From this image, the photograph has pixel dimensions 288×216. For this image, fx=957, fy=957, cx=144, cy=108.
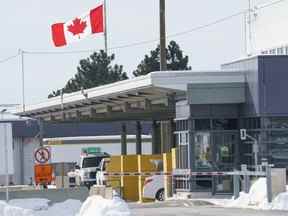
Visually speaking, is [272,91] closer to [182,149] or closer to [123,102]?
[182,149]

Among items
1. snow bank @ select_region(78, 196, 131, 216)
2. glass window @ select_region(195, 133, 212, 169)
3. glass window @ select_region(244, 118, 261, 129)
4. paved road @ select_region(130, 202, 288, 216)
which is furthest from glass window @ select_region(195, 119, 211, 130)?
snow bank @ select_region(78, 196, 131, 216)

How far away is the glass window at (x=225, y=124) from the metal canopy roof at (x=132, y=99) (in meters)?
1.65

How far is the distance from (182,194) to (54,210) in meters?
13.7

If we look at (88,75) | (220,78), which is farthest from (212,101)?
(88,75)

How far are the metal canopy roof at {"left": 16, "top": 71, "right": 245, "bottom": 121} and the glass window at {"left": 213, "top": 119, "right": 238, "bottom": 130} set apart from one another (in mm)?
1647

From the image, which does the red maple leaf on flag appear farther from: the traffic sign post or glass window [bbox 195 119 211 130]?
glass window [bbox 195 119 211 130]

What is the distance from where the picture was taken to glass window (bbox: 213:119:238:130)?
38228 millimetres

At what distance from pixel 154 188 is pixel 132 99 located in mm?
6336

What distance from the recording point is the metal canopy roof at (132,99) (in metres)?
37.8

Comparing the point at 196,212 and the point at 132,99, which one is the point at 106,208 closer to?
the point at 196,212

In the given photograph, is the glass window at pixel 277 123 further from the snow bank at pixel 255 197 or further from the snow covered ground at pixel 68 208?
the snow covered ground at pixel 68 208

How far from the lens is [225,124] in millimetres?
38594

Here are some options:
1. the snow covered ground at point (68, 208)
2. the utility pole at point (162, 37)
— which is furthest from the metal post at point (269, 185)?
the utility pole at point (162, 37)

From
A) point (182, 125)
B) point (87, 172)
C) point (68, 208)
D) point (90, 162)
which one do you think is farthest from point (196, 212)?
point (90, 162)
